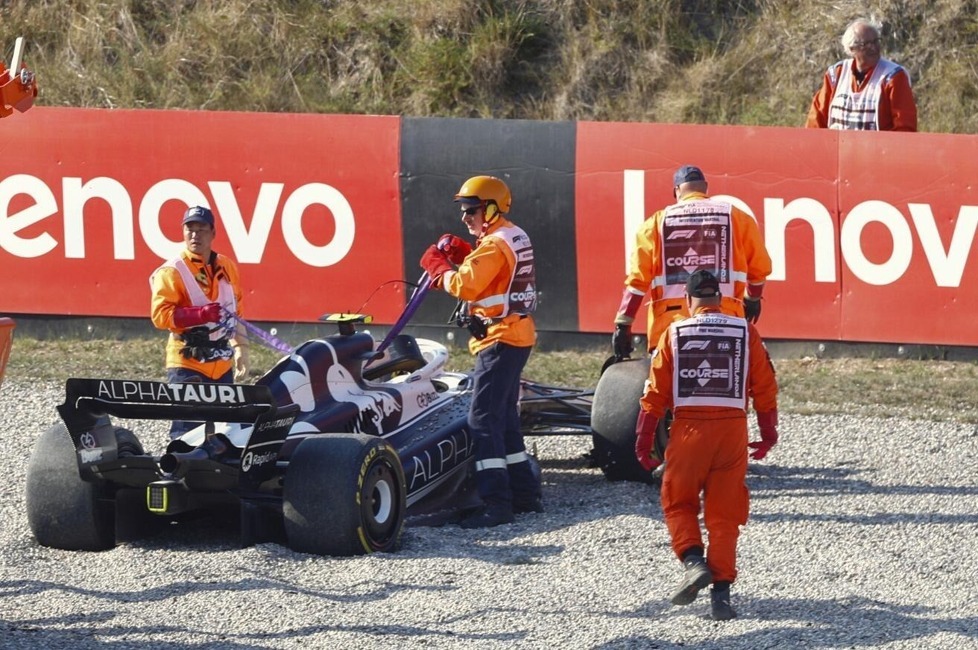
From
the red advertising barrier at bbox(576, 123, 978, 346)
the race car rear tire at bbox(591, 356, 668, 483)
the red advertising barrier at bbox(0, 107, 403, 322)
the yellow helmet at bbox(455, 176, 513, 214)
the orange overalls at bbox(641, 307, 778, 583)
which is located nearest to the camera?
the orange overalls at bbox(641, 307, 778, 583)

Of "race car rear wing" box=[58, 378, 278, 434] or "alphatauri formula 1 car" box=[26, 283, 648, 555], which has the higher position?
"race car rear wing" box=[58, 378, 278, 434]

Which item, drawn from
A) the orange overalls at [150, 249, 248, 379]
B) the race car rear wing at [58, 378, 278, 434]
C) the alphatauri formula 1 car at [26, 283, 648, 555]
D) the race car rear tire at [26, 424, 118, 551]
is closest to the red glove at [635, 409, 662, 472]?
the alphatauri formula 1 car at [26, 283, 648, 555]

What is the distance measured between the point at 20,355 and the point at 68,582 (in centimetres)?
678

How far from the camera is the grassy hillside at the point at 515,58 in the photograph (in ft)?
57.0

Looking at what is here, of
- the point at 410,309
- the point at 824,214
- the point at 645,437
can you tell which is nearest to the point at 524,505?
the point at 410,309

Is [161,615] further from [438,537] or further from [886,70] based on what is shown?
[886,70]

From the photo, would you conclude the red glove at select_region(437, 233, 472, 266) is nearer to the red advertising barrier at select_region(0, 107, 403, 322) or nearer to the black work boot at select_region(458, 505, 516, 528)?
the black work boot at select_region(458, 505, 516, 528)

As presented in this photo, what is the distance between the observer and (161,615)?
22.4 ft

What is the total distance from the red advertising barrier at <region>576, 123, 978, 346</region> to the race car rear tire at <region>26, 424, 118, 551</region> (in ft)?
20.3

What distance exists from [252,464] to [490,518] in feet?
5.14

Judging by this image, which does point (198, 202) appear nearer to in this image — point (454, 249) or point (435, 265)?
point (454, 249)

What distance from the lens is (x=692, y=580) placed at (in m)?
6.81

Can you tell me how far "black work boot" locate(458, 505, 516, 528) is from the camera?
8703mm

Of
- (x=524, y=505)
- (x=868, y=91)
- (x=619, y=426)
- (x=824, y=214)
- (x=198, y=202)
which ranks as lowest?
(x=524, y=505)
